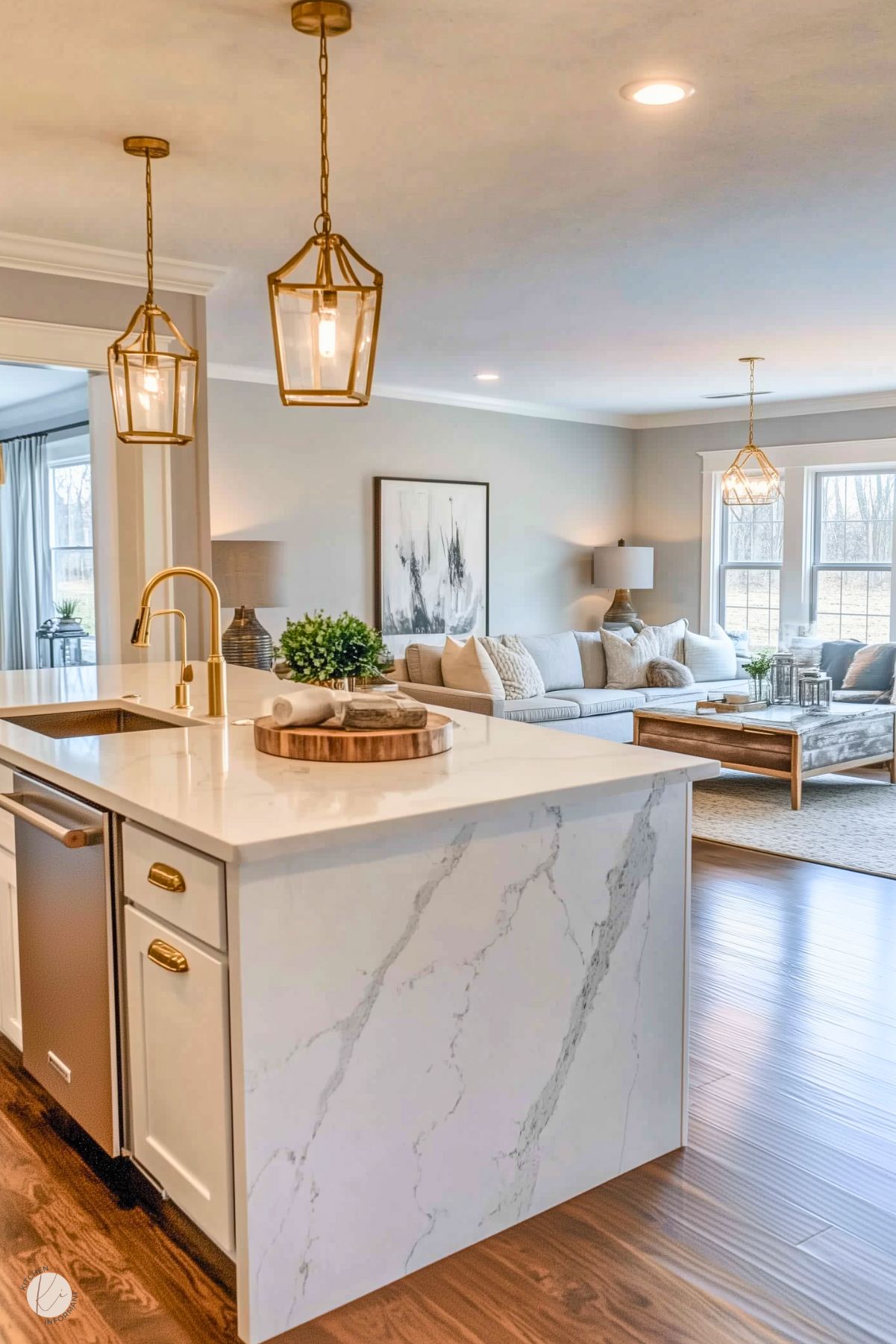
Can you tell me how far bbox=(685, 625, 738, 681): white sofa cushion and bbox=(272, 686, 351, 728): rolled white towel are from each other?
622cm

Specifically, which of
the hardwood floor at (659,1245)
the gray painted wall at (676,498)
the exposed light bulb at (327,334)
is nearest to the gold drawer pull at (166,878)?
the hardwood floor at (659,1245)

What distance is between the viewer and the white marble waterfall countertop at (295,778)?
1.82 m

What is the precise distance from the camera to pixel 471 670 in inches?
269

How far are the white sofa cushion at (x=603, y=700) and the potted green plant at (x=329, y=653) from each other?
12.6 ft

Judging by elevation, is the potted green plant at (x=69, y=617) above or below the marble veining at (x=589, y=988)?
above

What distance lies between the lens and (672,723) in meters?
6.52

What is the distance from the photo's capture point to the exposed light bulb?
7.07 ft

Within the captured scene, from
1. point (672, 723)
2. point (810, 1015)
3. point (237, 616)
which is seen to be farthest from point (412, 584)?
point (810, 1015)

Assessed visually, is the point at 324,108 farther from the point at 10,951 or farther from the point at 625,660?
the point at 625,660

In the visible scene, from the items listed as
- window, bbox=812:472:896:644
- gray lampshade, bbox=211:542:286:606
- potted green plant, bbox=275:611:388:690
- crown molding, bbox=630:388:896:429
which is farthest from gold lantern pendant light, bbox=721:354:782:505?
potted green plant, bbox=275:611:388:690

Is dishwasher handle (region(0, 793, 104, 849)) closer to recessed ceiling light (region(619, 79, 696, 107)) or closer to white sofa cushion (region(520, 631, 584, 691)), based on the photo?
recessed ceiling light (region(619, 79, 696, 107))

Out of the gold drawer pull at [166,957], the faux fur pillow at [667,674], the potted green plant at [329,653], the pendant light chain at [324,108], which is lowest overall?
the gold drawer pull at [166,957]

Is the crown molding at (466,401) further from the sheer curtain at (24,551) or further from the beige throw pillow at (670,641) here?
the sheer curtain at (24,551)

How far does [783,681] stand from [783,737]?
0.89 m
